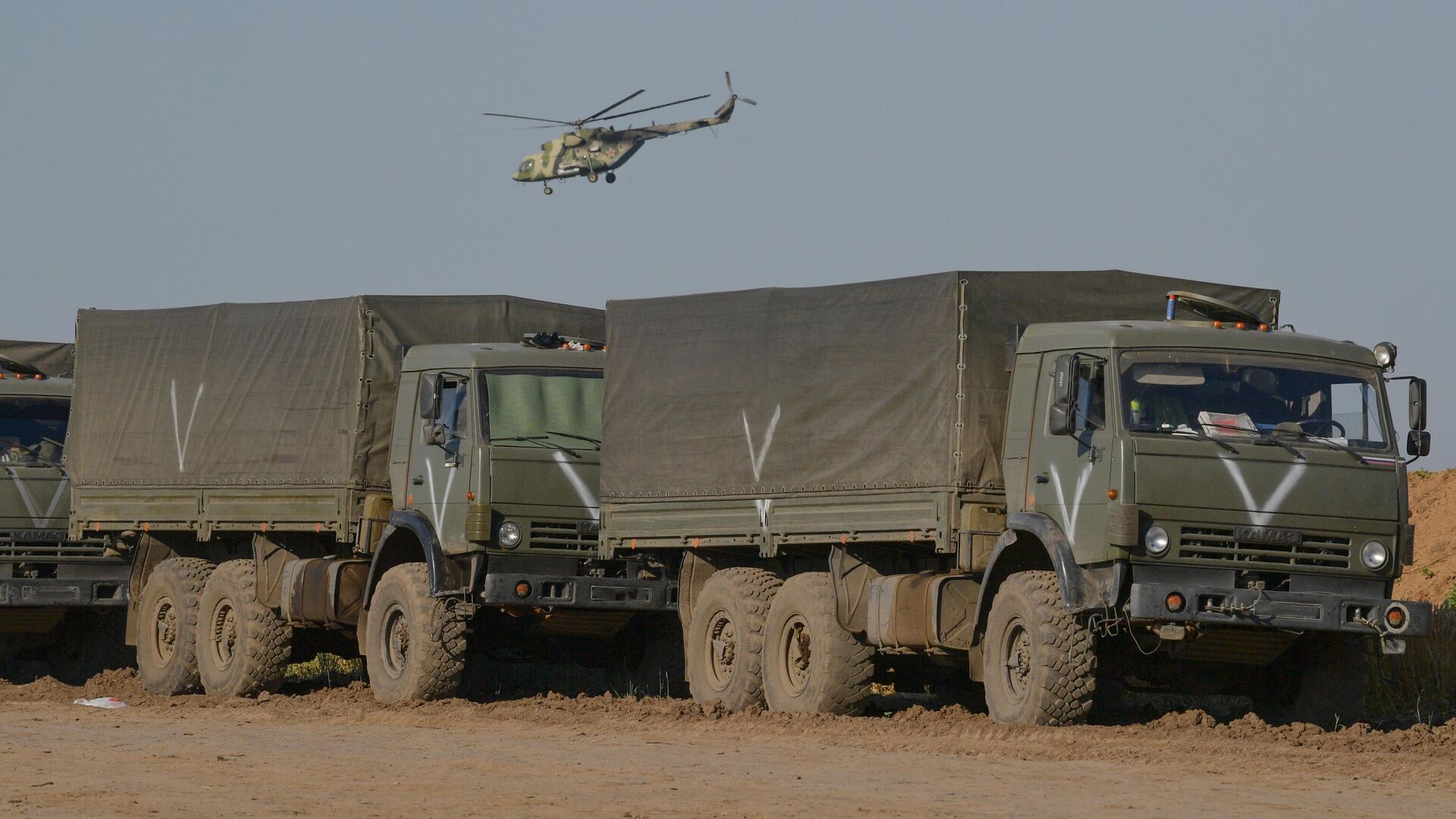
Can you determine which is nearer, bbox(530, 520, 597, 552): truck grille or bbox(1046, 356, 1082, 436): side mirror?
bbox(1046, 356, 1082, 436): side mirror

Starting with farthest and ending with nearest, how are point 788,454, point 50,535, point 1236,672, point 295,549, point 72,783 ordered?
point 50,535 < point 295,549 < point 788,454 < point 1236,672 < point 72,783

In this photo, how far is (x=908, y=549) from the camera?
51.8 ft

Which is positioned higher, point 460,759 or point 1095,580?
point 1095,580

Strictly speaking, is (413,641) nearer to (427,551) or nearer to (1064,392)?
(427,551)

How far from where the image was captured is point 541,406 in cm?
1764

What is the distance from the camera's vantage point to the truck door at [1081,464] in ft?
44.6

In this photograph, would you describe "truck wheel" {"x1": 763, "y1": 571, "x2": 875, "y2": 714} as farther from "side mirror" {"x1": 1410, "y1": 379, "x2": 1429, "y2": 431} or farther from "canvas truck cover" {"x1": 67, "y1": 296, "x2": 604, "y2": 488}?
"side mirror" {"x1": 1410, "y1": 379, "x2": 1429, "y2": 431}

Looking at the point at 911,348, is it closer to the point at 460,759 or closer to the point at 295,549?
the point at 460,759

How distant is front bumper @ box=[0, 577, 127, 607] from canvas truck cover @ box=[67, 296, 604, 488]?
95cm

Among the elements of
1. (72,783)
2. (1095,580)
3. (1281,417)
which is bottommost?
(72,783)

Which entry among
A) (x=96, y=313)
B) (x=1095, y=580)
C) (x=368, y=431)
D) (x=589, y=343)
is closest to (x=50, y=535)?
(x=96, y=313)

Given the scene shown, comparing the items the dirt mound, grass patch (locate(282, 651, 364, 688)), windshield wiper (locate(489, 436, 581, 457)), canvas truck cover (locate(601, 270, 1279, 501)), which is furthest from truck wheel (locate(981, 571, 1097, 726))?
the dirt mound

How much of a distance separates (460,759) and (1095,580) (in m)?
3.99

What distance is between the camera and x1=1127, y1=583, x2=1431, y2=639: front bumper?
520 inches
